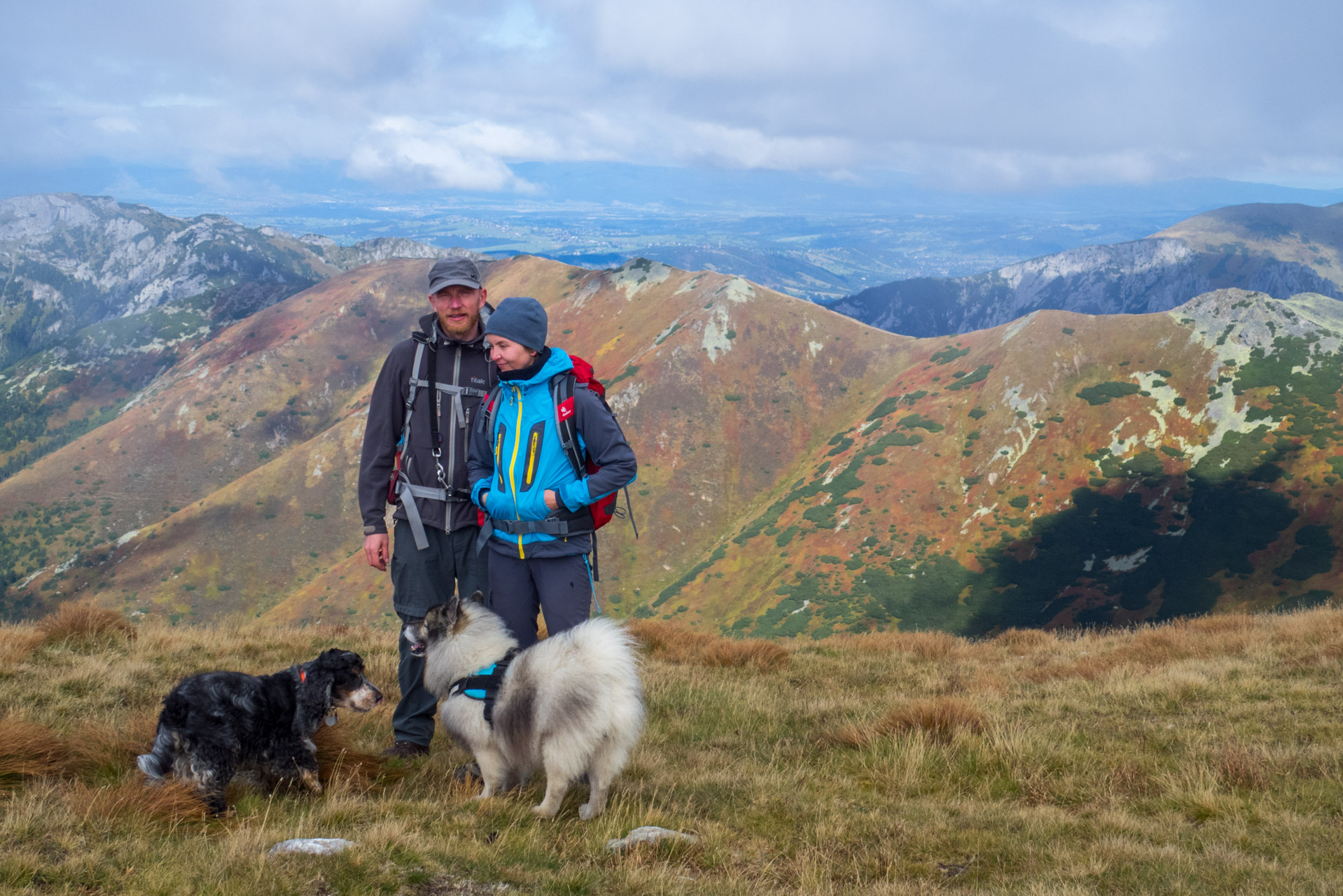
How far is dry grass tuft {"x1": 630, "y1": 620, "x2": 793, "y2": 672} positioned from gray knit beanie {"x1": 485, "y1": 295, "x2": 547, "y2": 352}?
6.60 meters

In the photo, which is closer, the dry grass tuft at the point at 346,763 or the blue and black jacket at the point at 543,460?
the blue and black jacket at the point at 543,460

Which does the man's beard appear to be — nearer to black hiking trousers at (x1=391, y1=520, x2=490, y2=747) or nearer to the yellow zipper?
the yellow zipper

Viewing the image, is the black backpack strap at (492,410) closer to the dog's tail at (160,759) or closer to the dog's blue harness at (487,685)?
the dog's blue harness at (487,685)

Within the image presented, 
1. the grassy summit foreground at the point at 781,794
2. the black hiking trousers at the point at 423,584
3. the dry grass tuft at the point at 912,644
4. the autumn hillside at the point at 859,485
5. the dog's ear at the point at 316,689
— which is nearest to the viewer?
the grassy summit foreground at the point at 781,794

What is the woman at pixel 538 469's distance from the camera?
4.73 metres

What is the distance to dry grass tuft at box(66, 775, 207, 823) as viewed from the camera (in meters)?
3.83

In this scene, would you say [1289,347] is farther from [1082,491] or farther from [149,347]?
[149,347]

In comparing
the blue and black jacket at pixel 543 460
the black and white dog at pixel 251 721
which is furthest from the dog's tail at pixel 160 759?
the blue and black jacket at pixel 543 460

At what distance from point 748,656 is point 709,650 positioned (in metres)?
0.58

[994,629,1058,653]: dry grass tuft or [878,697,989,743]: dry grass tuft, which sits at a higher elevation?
[878,697,989,743]: dry grass tuft

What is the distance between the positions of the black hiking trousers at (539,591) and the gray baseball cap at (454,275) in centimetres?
198

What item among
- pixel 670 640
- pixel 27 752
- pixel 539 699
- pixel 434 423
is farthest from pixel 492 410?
pixel 670 640

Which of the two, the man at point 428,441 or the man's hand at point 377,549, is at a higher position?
the man at point 428,441

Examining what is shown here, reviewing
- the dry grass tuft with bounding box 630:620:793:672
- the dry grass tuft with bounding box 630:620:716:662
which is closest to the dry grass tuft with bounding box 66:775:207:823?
the dry grass tuft with bounding box 630:620:716:662
